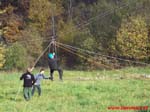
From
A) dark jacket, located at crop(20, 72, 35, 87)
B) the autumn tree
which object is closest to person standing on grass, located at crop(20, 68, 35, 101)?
dark jacket, located at crop(20, 72, 35, 87)

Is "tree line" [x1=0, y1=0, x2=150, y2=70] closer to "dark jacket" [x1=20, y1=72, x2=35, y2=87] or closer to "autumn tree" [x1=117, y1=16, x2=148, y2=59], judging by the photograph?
"autumn tree" [x1=117, y1=16, x2=148, y2=59]

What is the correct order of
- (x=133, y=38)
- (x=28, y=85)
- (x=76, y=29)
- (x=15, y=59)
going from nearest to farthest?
(x=28, y=85), (x=15, y=59), (x=133, y=38), (x=76, y=29)

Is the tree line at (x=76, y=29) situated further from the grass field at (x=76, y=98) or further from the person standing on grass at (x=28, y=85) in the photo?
the person standing on grass at (x=28, y=85)

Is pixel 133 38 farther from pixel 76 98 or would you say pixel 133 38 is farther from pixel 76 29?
pixel 76 98

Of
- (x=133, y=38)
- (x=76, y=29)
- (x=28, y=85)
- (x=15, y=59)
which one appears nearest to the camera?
(x=28, y=85)

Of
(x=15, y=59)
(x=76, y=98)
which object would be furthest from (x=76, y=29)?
(x=76, y=98)

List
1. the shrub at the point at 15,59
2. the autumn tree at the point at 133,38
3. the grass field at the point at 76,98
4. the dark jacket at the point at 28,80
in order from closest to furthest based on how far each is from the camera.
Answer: the grass field at the point at 76,98 < the dark jacket at the point at 28,80 < the shrub at the point at 15,59 < the autumn tree at the point at 133,38

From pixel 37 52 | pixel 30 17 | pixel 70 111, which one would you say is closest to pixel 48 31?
pixel 30 17

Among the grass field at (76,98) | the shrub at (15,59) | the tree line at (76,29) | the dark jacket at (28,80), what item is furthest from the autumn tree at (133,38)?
the dark jacket at (28,80)

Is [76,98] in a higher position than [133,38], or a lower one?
lower

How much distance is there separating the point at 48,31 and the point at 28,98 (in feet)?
123

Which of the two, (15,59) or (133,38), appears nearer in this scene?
(15,59)

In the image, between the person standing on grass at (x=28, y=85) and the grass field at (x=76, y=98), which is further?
the person standing on grass at (x=28, y=85)

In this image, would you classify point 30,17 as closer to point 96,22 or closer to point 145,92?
point 96,22
